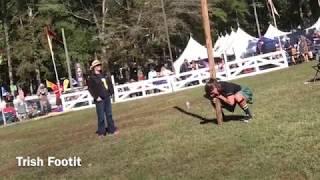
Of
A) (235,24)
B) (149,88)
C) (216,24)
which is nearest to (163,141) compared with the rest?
(149,88)

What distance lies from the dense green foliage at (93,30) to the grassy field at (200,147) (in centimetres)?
3772

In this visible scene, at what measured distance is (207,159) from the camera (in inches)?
415

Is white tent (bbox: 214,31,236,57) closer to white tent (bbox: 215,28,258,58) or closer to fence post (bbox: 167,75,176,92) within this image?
white tent (bbox: 215,28,258,58)

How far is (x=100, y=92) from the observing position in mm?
15273

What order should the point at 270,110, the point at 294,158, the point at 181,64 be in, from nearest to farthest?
the point at 294,158 < the point at 270,110 < the point at 181,64

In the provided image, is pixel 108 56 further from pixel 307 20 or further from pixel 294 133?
pixel 294 133

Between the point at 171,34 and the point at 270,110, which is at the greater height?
the point at 171,34

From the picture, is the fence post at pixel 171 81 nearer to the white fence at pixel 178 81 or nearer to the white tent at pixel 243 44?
the white fence at pixel 178 81

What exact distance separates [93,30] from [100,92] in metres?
46.1

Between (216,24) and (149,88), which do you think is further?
(216,24)

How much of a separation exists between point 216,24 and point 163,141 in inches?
2264

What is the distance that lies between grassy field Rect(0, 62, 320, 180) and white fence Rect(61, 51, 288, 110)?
1615cm

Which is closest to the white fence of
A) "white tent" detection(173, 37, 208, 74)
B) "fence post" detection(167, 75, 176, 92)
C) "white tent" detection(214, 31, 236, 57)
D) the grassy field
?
"fence post" detection(167, 75, 176, 92)

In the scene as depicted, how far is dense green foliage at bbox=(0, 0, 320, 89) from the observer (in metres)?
55.3
